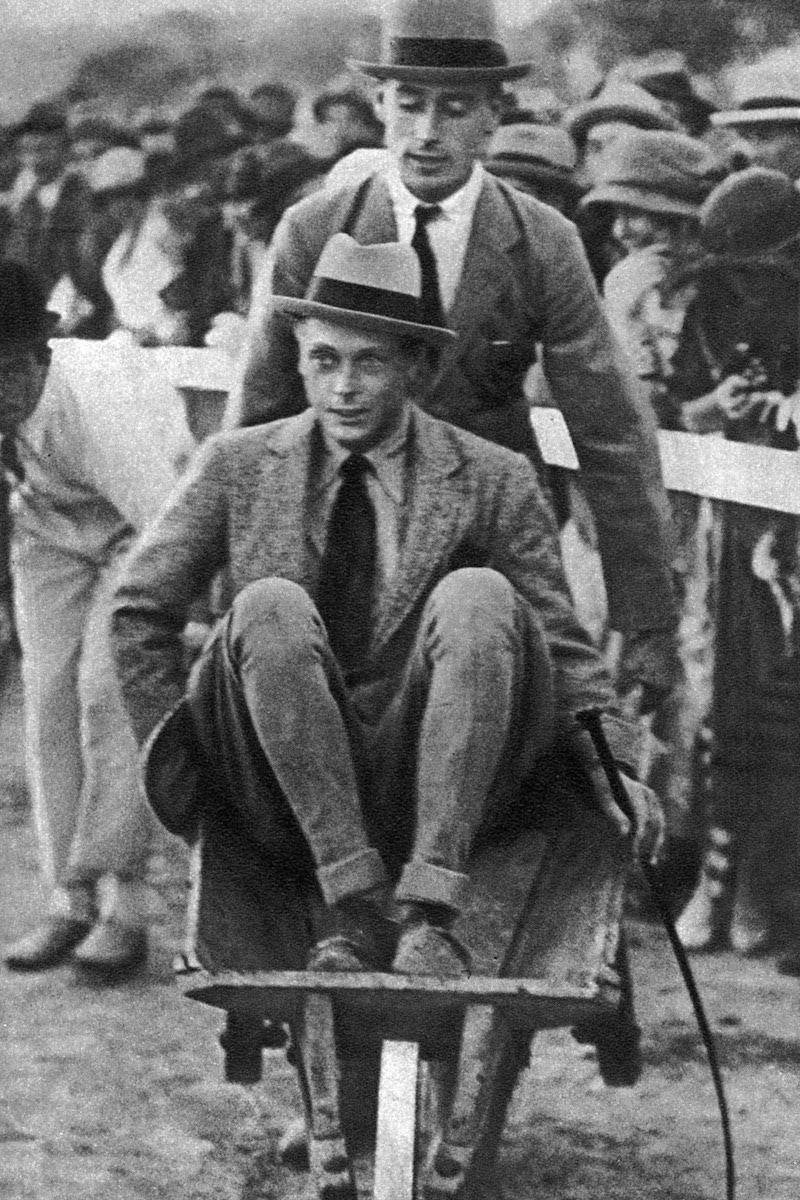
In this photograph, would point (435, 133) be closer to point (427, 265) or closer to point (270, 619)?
point (427, 265)

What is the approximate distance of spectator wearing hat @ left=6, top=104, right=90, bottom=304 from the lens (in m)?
6.12

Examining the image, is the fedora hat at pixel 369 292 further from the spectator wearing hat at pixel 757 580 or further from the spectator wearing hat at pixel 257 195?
the spectator wearing hat at pixel 757 580

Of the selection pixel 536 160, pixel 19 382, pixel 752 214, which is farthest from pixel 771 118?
pixel 19 382

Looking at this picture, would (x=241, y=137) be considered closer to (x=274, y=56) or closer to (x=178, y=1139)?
(x=274, y=56)

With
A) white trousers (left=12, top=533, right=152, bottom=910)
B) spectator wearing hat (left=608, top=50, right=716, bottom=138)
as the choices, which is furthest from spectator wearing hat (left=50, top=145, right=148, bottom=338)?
spectator wearing hat (left=608, top=50, right=716, bottom=138)

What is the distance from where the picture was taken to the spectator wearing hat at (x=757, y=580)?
593cm

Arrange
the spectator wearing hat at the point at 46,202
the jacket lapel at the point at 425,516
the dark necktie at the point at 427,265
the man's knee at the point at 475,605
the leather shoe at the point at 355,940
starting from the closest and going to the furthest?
the leather shoe at the point at 355,940, the man's knee at the point at 475,605, the jacket lapel at the point at 425,516, the dark necktie at the point at 427,265, the spectator wearing hat at the point at 46,202

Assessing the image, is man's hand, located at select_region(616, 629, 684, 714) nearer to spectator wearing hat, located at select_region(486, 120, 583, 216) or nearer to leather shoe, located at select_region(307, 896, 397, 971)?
leather shoe, located at select_region(307, 896, 397, 971)

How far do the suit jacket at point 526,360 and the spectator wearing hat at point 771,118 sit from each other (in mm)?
561

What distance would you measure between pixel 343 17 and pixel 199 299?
0.81m

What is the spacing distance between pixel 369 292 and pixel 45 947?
1.88m

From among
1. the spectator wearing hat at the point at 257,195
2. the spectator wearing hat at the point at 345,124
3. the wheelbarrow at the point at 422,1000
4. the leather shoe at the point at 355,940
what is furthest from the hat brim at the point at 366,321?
the leather shoe at the point at 355,940

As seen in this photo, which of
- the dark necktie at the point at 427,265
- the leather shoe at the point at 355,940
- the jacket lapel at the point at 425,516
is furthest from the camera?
the dark necktie at the point at 427,265

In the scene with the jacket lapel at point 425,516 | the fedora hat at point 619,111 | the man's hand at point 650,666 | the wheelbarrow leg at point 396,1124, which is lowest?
the wheelbarrow leg at point 396,1124
